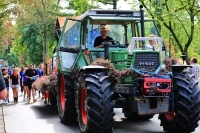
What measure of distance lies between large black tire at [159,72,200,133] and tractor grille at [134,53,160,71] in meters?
0.51

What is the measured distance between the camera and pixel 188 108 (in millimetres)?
7676

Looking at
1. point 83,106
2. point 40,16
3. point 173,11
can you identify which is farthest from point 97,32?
point 40,16

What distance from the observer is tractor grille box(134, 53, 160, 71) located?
8043 millimetres

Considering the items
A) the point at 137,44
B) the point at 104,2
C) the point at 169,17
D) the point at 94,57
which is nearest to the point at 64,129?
the point at 94,57

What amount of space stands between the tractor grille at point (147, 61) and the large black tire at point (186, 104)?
505 millimetres

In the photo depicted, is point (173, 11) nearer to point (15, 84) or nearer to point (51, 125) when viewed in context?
point (15, 84)

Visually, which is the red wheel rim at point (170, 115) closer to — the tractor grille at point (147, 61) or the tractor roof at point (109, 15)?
the tractor grille at point (147, 61)

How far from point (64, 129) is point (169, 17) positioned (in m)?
13.9

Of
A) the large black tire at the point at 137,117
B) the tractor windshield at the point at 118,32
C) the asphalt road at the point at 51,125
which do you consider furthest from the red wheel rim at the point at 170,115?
the tractor windshield at the point at 118,32

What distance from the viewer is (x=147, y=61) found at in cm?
809

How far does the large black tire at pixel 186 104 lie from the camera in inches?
303

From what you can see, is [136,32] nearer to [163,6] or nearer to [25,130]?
[25,130]

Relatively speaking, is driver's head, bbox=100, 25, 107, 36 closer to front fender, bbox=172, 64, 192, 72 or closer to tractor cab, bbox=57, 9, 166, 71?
tractor cab, bbox=57, 9, 166, 71

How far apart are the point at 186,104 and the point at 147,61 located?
118 centimetres
